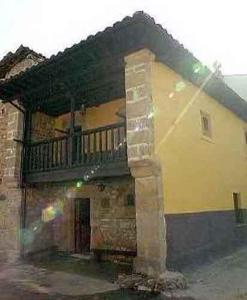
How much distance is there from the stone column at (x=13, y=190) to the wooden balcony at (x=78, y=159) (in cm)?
27

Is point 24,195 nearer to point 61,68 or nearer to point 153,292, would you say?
point 61,68

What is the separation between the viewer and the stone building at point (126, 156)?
21.9 feet

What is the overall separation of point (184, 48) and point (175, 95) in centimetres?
115

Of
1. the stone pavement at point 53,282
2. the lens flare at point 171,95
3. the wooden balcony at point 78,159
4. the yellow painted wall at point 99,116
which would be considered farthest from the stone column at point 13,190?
the lens flare at point 171,95

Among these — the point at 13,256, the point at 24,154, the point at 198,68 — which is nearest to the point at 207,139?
the point at 198,68

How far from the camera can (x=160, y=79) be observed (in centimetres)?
734

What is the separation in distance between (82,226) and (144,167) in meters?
4.66

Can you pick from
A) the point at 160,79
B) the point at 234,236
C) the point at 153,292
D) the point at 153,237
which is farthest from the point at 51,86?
the point at 234,236

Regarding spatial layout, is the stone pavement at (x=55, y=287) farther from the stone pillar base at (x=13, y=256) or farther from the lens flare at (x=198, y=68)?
the lens flare at (x=198, y=68)

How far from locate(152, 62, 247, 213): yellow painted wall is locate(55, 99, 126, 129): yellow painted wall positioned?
7.00ft

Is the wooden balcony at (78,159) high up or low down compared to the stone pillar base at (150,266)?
up

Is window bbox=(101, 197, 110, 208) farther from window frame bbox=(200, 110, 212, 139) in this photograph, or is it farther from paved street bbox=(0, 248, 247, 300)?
window frame bbox=(200, 110, 212, 139)

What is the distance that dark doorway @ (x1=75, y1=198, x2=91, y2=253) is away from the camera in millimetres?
10289

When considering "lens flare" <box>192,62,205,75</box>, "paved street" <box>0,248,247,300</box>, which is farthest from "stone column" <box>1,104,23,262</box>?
"lens flare" <box>192,62,205,75</box>
